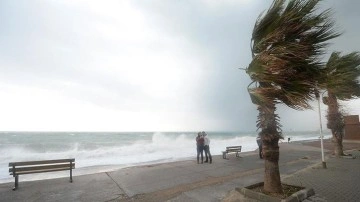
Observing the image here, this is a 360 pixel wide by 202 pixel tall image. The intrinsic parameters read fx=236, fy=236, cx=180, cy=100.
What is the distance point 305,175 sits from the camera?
30.3 feet

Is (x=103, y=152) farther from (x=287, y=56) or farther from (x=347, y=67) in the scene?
(x=287, y=56)

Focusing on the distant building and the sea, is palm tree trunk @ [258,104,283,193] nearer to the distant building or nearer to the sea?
the sea

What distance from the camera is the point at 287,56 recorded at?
15.9 feet

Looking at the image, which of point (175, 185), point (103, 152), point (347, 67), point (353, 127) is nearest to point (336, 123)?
point (347, 67)

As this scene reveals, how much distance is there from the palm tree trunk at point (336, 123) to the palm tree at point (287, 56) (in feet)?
37.5

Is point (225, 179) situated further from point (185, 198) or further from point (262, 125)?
point (262, 125)

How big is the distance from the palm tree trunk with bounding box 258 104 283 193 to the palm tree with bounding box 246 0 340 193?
0.02 meters

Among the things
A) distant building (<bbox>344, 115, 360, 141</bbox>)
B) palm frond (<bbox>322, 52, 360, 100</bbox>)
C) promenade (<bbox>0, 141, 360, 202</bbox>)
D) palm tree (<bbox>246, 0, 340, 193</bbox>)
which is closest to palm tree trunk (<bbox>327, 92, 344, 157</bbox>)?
palm frond (<bbox>322, 52, 360, 100</bbox>)

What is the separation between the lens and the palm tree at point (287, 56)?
191 inches

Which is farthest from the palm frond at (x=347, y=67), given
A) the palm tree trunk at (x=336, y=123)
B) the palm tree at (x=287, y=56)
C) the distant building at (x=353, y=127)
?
the distant building at (x=353, y=127)

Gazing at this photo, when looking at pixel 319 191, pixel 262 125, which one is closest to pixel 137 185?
pixel 262 125

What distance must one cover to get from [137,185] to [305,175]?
6.48 metres

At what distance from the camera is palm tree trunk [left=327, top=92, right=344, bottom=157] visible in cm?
1457

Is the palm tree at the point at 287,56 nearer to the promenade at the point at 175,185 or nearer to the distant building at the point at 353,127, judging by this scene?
the promenade at the point at 175,185
